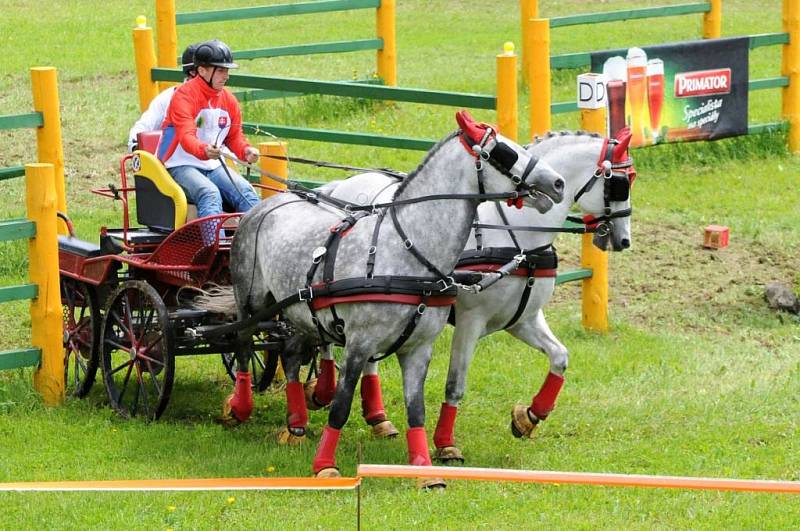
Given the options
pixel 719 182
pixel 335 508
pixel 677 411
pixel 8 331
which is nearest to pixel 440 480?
pixel 335 508

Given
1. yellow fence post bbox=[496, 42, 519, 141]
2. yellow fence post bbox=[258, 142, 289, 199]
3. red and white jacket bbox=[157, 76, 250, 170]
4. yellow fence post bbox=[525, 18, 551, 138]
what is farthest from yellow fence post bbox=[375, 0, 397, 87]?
red and white jacket bbox=[157, 76, 250, 170]

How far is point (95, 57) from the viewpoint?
66.8 ft

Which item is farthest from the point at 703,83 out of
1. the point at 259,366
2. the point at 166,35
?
the point at 259,366

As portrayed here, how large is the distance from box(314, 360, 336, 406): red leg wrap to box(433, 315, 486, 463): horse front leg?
1.05 metres

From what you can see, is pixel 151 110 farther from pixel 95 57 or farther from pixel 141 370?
pixel 95 57

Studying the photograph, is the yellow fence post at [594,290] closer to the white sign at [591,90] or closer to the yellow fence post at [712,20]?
the white sign at [591,90]

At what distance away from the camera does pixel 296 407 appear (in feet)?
27.9

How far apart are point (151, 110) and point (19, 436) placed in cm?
252

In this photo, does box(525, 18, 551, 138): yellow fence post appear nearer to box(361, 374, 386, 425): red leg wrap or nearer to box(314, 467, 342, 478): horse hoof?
box(361, 374, 386, 425): red leg wrap

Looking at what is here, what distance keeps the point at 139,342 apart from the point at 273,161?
1.81 meters

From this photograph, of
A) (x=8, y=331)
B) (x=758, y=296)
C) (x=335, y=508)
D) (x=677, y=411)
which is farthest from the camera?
(x=758, y=296)

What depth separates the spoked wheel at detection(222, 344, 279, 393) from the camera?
957cm

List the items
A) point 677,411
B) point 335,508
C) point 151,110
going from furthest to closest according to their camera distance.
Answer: point 151,110, point 677,411, point 335,508

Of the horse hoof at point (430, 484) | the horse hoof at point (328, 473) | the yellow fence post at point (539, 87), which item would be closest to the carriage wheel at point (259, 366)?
the horse hoof at point (328, 473)
